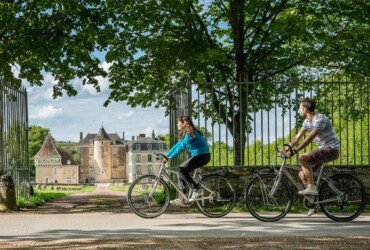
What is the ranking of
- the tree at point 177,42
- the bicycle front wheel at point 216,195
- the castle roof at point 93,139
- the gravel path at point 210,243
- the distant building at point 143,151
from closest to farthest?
the gravel path at point 210,243, the bicycle front wheel at point 216,195, the tree at point 177,42, the distant building at point 143,151, the castle roof at point 93,139

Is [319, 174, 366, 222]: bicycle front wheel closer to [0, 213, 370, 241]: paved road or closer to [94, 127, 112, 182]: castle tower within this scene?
[0, 213, 370, 241]: paved road

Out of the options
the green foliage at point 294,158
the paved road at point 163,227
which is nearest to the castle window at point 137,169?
the green foliage at point 294,158

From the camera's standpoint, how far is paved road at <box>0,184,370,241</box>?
8302 millimetres

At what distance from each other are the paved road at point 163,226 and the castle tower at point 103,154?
109510 millimetres

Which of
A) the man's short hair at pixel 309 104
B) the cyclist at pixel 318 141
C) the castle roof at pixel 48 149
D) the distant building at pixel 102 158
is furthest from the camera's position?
the distant building at pixel 102 158

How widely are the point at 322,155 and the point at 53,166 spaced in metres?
104

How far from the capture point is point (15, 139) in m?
15.1

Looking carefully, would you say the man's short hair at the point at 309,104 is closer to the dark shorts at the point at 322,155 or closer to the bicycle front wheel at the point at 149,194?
the dark shorts at the point at 322,155

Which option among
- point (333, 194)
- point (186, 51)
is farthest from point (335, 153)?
point (186, 51)

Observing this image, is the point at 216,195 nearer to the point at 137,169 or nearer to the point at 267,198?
the point at 267,198

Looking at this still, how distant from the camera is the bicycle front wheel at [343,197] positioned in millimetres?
9625

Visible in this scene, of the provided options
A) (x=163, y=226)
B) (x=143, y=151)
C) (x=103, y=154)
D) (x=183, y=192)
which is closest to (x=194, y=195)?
(x=183, y=192)

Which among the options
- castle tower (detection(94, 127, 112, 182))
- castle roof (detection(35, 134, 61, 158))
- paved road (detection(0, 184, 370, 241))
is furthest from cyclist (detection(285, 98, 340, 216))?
castle tower (detection(94, 127, 112, 182))

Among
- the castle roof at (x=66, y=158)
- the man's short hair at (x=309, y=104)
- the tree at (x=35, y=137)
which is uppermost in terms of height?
the tree at (x=35, y=137)
